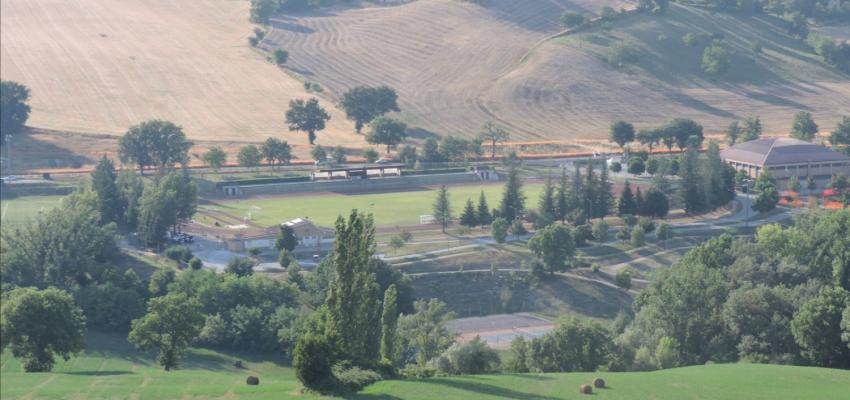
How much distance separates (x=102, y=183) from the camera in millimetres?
73500

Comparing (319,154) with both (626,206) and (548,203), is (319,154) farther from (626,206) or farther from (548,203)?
(626,206)

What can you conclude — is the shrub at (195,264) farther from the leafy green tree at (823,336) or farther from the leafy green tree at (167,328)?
the leafy green tree at (823,336)

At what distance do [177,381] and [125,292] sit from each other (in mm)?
17676

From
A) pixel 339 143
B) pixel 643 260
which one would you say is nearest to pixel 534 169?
pixel 339 143

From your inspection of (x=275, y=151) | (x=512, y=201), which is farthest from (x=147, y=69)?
(x=512, y=201)

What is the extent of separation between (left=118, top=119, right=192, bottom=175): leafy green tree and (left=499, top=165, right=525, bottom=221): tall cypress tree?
2546 centimetres

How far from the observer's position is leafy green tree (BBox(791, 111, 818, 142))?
102 m

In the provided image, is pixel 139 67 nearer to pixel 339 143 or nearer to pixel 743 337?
pixel 339 143

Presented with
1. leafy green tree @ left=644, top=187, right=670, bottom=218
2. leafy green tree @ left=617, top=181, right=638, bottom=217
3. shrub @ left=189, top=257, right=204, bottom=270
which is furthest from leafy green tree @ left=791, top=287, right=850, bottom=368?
shrub @ left=189, top=257, right=204, bottom=270

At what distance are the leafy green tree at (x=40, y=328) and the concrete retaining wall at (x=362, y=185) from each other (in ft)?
125

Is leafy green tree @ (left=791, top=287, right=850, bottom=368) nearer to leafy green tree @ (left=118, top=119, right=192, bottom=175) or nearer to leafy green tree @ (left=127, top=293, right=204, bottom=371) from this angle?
leafy green tree @ (left=127, top=293, right=204, bottom=371)

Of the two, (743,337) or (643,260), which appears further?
(643,260)

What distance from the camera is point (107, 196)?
240ft

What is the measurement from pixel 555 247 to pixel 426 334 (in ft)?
61.1
